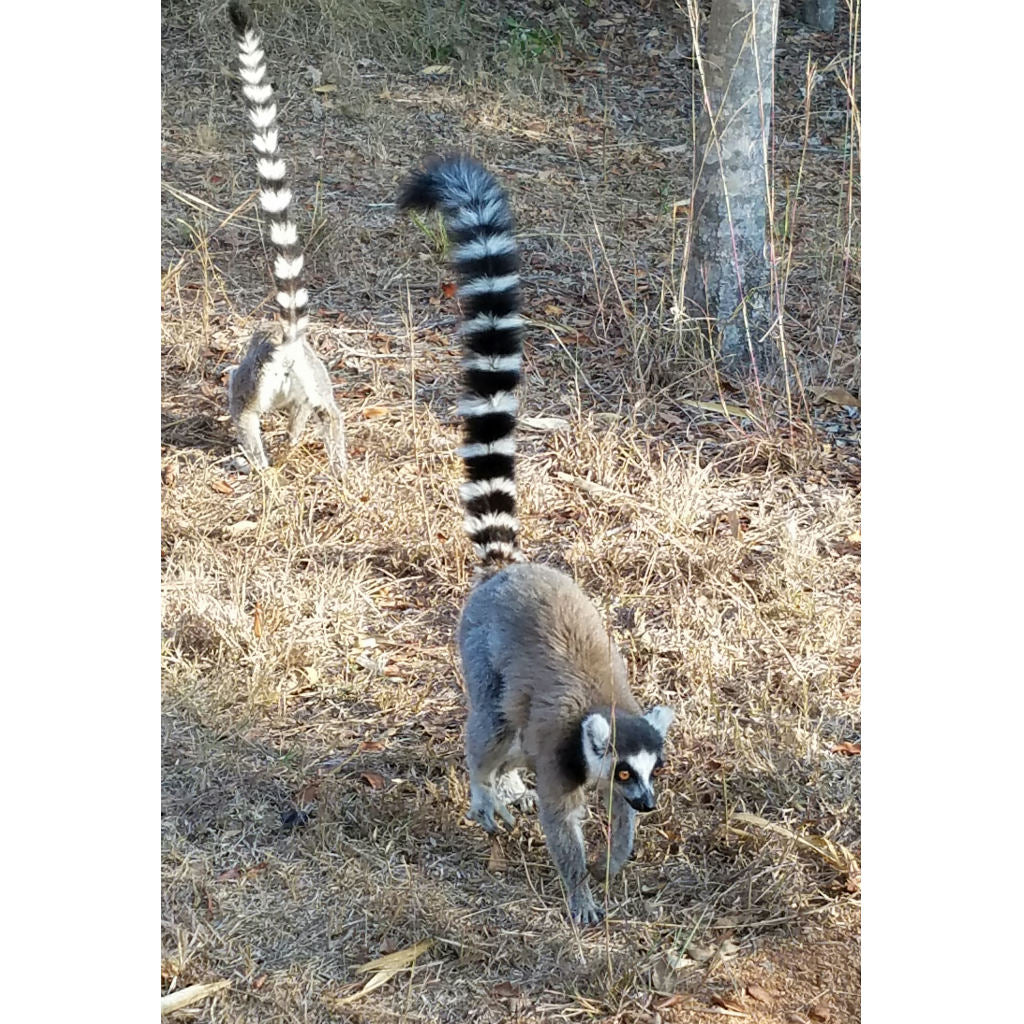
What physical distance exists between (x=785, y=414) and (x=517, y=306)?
69.4 inches

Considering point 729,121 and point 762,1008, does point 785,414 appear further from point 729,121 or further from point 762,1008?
point 762,1008

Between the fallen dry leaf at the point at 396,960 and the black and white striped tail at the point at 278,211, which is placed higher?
the black and white striped tail at the point at 278,211

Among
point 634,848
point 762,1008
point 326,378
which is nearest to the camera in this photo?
point 762,1008

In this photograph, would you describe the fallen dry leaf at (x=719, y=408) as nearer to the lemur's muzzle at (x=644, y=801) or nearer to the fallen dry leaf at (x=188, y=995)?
the lemur's muzzle at (x=644, y=801)

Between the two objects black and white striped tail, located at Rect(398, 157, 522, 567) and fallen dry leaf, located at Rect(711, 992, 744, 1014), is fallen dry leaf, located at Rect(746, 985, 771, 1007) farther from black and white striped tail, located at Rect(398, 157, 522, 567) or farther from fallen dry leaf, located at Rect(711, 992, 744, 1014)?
black and white striped tail, located at Rect(398, 157, 522, 567)

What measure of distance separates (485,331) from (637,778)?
4.10 ft

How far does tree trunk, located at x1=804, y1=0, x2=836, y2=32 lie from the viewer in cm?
909

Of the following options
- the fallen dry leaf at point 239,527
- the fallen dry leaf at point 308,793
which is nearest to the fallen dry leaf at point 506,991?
the fallen dry leaf at point 308,793

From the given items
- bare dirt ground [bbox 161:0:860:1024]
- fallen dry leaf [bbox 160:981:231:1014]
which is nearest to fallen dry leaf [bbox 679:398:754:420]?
bare dirt ground [bbox 161:0:860:1024]

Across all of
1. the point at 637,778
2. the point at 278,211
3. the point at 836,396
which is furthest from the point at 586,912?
the point at 278,211

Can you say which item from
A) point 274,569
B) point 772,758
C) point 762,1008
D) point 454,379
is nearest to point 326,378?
point 454,379

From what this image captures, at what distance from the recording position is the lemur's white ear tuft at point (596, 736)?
9.90 ft

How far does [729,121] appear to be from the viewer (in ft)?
16.2

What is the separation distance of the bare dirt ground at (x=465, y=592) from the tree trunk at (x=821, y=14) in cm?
227
